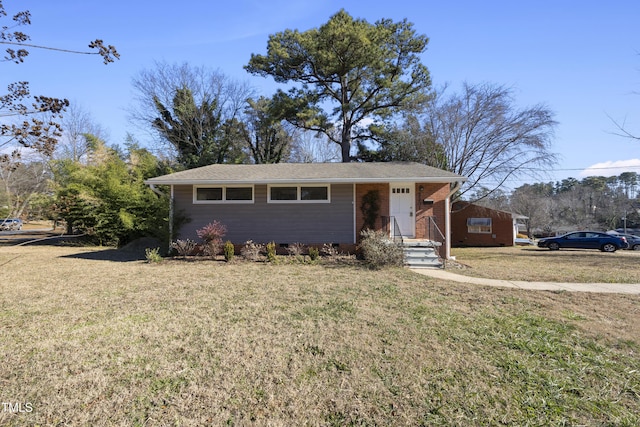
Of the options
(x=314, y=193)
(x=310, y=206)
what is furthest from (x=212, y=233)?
(x=314, y=193)

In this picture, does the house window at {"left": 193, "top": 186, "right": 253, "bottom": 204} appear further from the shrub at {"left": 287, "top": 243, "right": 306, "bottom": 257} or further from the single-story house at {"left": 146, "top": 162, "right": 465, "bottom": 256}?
the shrub at {"left": 287, "top": 243, "right": 306, "bottom": 257}

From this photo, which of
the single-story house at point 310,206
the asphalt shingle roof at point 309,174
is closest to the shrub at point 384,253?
the single-story house at point 310,206

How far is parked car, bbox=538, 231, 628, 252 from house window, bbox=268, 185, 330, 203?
16.8 metres

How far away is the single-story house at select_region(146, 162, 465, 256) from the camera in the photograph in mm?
11594

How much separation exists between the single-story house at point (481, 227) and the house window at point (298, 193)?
49.2 ft

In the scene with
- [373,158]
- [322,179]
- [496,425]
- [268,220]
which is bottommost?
[496,425]

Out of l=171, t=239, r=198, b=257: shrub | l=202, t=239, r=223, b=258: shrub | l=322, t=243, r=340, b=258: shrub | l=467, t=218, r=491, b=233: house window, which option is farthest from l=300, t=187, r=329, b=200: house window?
l=467, t=218, r=491, b=233: house window

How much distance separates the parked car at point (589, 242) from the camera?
18.2 meters

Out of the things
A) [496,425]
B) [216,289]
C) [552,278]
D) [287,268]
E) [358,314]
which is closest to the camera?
[496,425]

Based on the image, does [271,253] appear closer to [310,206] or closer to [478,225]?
[310,206]

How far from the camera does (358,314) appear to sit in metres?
4.89

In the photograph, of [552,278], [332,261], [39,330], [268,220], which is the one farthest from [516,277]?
Result: [39,330]

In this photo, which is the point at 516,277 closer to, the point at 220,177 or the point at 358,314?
the point at 358,314

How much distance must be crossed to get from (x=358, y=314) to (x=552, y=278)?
6.14 m
